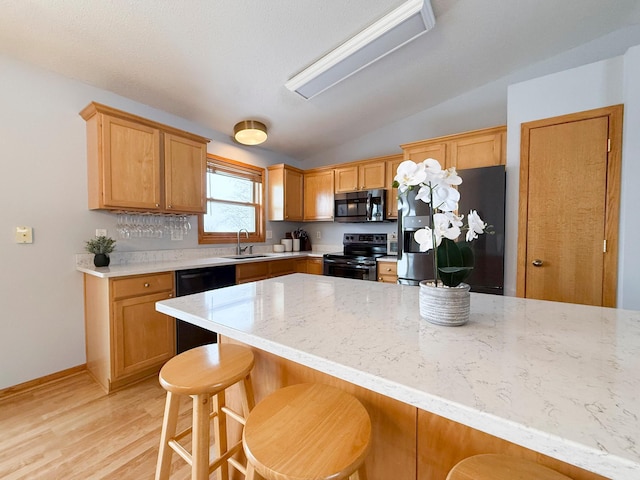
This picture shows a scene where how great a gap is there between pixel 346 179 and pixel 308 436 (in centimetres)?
350

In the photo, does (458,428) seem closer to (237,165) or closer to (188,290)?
(188,290)

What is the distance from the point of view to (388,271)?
124 inches

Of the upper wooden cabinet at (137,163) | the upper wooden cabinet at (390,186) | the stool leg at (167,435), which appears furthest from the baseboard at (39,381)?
the upper wooden cabinet at (390,186)

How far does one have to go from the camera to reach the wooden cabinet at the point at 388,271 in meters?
3.11

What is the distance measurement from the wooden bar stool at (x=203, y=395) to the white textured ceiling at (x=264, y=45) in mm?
2105

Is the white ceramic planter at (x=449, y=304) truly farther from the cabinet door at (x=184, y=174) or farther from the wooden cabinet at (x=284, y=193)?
the wooden cabinet at (x=284, y=193)

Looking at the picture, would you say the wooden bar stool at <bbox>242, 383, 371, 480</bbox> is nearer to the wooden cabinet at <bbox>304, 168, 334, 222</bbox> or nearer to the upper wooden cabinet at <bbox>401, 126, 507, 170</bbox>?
the upper wooden cabinet at <bbox>401, 126, 507, 170</bbox>

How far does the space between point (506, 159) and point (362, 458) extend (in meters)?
2.83

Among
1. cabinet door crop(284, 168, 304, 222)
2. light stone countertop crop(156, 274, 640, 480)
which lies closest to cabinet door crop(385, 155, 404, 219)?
cabinet door crop(284, 168, 304, 222)

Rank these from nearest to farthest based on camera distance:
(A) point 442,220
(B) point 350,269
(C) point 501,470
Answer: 1. (C) point 501,470
2. (A) point 442,220
3. (B) point 350,269

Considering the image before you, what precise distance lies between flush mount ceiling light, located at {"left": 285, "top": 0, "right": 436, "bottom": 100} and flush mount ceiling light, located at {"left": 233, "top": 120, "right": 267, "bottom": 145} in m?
0.71

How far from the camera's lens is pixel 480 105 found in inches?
126

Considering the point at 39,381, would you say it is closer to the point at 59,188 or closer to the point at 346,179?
the point at 59,188

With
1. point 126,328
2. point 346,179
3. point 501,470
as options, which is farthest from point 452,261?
point 346,179
